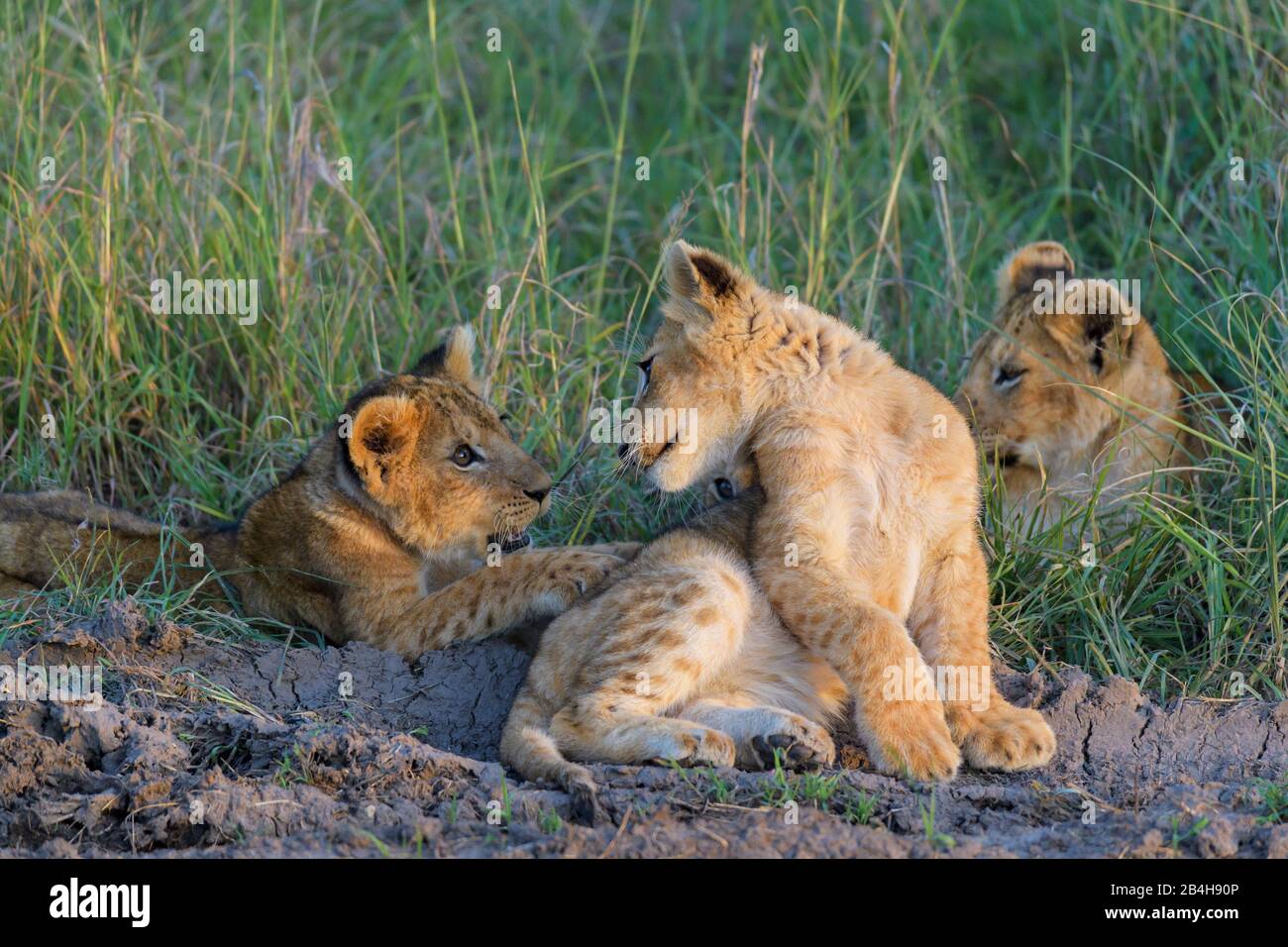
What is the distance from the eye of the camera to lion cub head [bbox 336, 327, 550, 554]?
5.75 meters

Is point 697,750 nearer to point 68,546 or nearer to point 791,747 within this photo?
point 791,747

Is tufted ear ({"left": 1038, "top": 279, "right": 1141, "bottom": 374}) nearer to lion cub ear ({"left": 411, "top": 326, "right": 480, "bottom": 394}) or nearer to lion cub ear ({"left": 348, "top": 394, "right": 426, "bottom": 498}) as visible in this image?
lion cub ear ({"left": 411, "top": 326, "right": 480, "bottom": 394})

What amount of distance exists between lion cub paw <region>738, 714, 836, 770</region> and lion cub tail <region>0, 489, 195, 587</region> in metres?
2.32

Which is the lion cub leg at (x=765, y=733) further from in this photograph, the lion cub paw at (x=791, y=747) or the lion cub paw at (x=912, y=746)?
the lion cub paw at (x=912, y=746)

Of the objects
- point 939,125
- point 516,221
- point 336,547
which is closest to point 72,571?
point 336,547

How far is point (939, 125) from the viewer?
7918mm

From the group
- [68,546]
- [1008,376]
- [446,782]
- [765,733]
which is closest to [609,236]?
[1008,376]

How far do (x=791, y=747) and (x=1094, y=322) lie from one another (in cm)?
243

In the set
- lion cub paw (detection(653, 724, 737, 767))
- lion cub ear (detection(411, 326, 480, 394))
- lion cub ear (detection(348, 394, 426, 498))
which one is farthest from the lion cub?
lion cub ear (detection(411, 326, 480, 394))

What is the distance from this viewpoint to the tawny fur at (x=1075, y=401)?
20.2 ft

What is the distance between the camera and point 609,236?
25.2ft

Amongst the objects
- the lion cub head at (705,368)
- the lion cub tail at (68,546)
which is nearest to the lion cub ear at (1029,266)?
the lion cub head at (705,368)

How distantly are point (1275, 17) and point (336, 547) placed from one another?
16.0ft

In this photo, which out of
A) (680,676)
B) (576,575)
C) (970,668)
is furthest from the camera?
(576,575)
